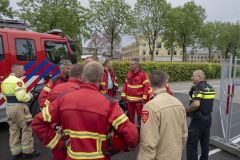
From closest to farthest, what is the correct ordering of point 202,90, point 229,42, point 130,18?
point 202,90 → point 130,18 → point 229,42

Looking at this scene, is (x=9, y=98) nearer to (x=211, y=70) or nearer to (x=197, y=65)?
(x=197, y=65)

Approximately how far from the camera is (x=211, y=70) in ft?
77.4

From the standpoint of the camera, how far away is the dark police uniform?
13.3 feet

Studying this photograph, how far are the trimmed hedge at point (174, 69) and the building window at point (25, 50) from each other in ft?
27.5

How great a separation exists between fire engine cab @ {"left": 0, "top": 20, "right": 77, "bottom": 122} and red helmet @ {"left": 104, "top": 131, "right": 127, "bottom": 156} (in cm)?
475

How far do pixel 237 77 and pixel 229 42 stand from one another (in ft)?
173

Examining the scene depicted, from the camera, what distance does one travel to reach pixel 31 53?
24.7 feet

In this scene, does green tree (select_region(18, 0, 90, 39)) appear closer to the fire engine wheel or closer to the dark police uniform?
the fire engine wheel

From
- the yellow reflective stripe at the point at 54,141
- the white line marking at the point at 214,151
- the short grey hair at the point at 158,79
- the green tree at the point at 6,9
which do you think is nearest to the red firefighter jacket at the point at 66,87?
the yellow reflective stripe at the point at 54,141

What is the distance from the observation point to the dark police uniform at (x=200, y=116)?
406cm

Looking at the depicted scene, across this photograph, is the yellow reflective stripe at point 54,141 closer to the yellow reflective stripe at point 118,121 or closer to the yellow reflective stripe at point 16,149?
the yellow reflective stripe at point 118,121

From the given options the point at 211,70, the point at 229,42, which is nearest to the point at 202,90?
the point at 211,70

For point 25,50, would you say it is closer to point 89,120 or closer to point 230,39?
point 89,120

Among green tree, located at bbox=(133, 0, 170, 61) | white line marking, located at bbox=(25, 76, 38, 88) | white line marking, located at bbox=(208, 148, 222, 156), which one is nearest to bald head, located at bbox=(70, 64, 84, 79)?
white line marking, located at bbox=(208, 148, 222, 156)
